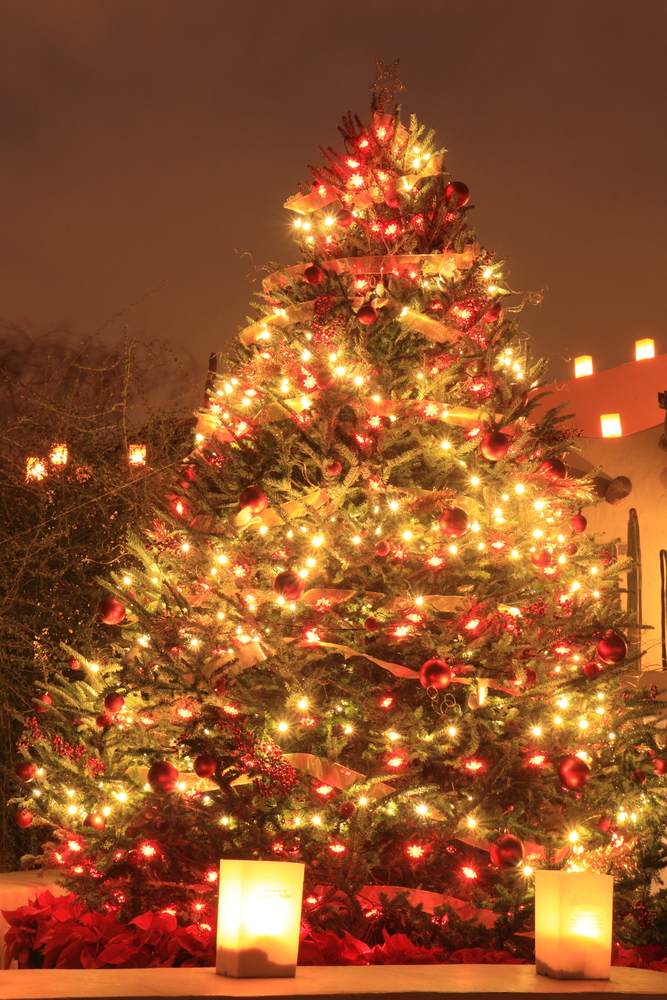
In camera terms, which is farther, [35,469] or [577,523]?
[35,469]

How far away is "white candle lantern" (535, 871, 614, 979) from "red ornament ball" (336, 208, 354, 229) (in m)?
2.39

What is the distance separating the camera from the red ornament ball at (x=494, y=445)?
3.05m

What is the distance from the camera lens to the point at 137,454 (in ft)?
17.4

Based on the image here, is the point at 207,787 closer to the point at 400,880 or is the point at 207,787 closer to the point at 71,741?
the point at 400,880

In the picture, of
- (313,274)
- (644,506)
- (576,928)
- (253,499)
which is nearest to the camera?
(576,928)

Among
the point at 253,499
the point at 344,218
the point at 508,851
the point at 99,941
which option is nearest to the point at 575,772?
the point at 508,851

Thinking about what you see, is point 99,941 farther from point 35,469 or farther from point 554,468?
point 35,469

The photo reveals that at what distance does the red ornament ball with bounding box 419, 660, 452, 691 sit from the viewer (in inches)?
105

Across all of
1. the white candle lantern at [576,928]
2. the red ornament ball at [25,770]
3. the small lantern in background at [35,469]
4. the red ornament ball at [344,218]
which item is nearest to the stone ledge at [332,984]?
the white candle lantern at [576,928]

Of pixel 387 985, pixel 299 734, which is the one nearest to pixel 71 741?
pixel 299 734

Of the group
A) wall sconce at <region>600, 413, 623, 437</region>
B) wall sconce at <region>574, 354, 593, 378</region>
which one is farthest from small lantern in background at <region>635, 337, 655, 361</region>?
wall sconce at <region>600, 413, 623, 437</region>

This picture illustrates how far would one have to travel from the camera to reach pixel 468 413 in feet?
10.9

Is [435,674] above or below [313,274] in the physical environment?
below

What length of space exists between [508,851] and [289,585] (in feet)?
3.14
